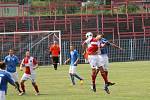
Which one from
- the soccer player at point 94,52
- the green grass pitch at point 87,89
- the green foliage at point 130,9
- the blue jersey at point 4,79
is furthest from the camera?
the green foliage at point 130,9

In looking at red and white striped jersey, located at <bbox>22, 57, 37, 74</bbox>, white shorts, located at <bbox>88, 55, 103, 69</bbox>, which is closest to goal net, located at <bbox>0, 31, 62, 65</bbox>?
red and white striped jersey, located at <bbox>22, 57, 37, 74</bbox>

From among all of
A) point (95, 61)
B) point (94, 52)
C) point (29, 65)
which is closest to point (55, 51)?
point (29, 65)

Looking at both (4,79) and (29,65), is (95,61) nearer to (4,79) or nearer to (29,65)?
(29,65)

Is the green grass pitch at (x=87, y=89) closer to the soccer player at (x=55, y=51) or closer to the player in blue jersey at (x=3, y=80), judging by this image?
the player in blue jersey at (x=3, y=80)

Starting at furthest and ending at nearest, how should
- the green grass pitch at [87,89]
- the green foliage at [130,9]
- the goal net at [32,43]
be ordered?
the green foliage at [130,9], the goal net at [32,43], the green grass pitch at [87,89]

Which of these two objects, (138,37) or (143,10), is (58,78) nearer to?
(138,37)

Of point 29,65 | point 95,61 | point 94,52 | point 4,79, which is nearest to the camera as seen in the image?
point 4,79

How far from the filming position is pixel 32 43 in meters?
43.8

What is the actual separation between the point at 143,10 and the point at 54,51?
64.3 feet

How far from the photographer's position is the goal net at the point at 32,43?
43344 mm

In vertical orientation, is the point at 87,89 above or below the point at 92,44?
below

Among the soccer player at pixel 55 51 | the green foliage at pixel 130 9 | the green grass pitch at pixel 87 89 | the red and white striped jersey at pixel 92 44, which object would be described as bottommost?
the green grass pitch at pixel 87 89

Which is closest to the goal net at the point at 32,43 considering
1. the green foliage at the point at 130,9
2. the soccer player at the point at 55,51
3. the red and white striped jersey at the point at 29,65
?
the soccer player at the point at 55,51

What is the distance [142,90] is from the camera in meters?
22.9
